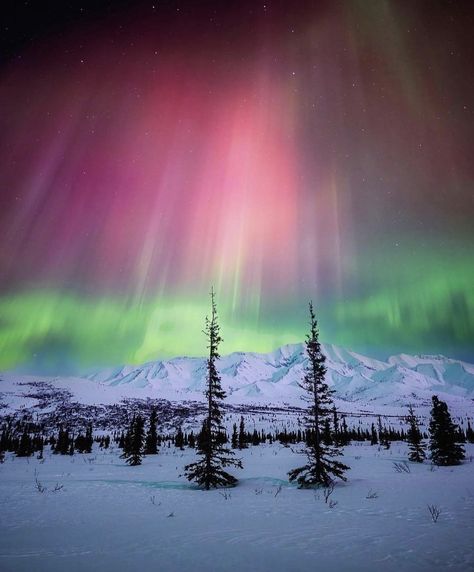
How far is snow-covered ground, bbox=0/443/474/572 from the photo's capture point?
7.86 m

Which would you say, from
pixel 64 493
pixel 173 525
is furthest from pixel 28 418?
pixel 173 525

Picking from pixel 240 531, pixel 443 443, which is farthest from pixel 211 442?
pixel 443 443

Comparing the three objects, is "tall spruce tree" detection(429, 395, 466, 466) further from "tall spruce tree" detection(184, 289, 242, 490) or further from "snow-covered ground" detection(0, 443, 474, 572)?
"tall spruce tree" detection(184, 289, 242, 490)

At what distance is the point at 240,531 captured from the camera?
1088 centimetres

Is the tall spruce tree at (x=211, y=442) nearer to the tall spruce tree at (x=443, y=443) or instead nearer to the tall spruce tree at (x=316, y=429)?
the tall spruce tree at (x=316, y=429)

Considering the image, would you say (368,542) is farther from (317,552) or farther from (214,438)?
(214,438)

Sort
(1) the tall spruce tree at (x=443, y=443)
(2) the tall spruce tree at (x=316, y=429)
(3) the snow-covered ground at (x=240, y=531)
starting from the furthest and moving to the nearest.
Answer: (1) the tall spruce tree at (x=443, y=443) < (2) the tall spruce tree at (x=316, y=429) < (3) the snow-covered ground at (x=240, y=531)

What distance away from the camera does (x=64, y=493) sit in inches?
792

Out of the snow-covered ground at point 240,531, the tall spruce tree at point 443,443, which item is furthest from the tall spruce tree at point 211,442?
the tall spruce tree at point 443,443

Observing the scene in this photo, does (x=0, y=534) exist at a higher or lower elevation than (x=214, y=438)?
lower

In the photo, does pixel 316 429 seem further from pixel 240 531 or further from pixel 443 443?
pixel 443 443

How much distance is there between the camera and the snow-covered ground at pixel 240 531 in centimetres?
786

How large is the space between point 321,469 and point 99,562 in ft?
54.9

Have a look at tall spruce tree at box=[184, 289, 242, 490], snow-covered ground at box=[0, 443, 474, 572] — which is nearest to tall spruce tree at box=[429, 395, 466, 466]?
snow-covered ground at box=[0, 443, 474, 572]
